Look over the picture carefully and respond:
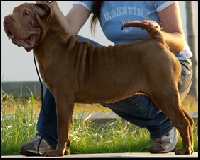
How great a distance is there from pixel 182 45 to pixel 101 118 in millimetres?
2053

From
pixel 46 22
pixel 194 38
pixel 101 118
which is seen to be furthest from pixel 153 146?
pixel 194 38

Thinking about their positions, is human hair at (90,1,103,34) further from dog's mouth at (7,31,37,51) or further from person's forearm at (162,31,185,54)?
dog's mouth at (7,31,37,51)

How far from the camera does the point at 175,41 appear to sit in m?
3.27

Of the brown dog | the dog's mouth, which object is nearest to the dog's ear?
the brown dog

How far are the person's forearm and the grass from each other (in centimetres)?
142

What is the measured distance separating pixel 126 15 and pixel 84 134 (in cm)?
174

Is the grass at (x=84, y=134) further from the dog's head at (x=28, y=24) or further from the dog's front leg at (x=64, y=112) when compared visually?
the dog's head at (x=28, y=24)

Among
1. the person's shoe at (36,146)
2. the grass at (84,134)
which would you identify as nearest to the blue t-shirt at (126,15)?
the person's shoe at (36,146)

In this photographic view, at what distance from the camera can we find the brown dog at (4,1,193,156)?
2828mm

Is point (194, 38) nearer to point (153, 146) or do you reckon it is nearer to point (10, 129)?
point (10, 129)

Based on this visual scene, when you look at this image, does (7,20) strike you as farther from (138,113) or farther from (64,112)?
(138,113)

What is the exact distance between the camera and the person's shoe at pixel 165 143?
11.9ft

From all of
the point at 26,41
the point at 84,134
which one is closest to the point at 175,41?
the point at 26,41

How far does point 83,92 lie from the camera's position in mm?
2861
